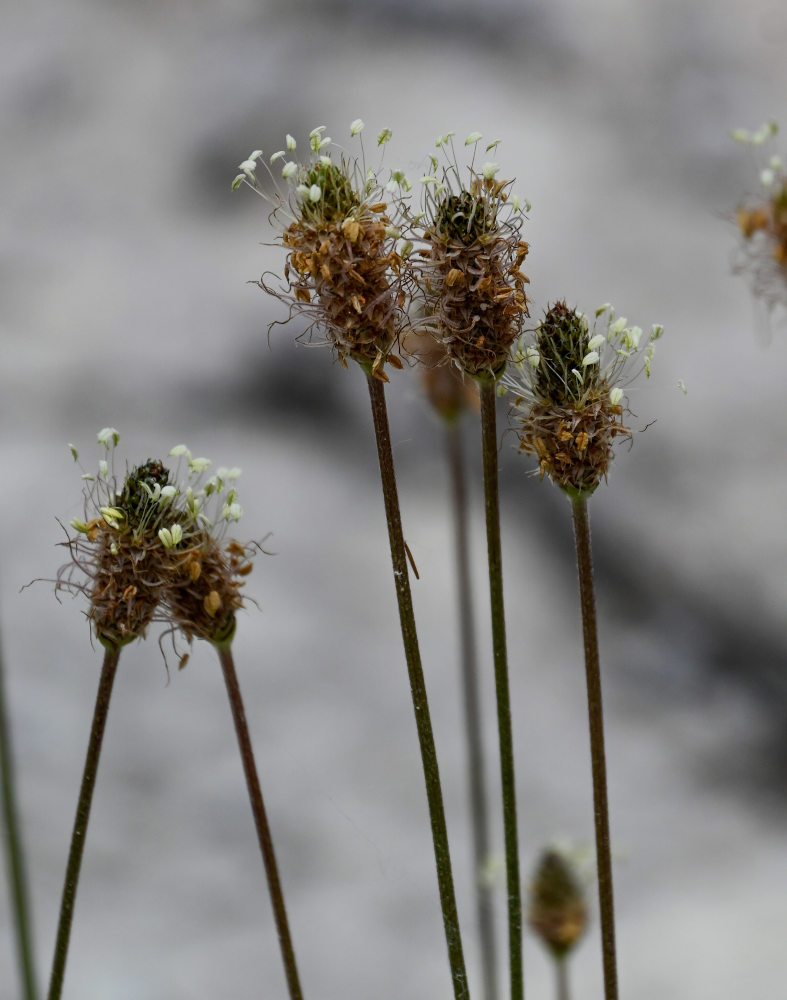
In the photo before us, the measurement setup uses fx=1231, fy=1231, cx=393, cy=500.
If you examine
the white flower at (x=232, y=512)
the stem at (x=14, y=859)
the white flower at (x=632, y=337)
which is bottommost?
the stem at (x=14, y=859)

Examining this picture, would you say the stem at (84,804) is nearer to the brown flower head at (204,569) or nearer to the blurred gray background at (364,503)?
the brown flower head at (204,569)

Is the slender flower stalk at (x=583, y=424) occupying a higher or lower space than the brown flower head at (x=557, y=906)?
higher

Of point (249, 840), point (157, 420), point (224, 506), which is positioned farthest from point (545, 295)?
point (224, 506)

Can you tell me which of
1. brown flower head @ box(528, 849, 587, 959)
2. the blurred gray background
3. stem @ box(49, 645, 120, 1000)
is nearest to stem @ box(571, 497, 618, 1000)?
stem @ box(49, 645, 120, 1000)

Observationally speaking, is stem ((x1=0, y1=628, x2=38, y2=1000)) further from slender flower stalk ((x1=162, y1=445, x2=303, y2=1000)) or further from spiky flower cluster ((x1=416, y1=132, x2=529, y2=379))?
spiky flower cluster ((x1=416, y1=132, x2=529, y2=379))

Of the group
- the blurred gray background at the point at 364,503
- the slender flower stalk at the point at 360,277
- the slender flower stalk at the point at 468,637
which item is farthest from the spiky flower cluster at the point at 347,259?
the blurred gray background at the point at 364,503

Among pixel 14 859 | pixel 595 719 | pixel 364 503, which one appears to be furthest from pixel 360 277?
pixel 364 503
